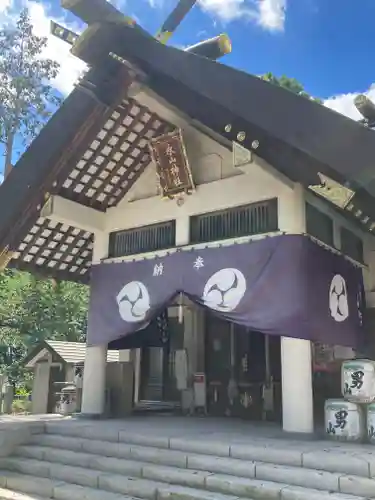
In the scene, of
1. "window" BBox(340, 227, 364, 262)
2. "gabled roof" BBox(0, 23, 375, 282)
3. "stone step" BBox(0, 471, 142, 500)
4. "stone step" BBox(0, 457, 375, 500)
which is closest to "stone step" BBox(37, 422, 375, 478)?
"stone step" BBox(0, 457, 375, 500)

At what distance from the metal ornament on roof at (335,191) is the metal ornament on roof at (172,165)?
2.57m

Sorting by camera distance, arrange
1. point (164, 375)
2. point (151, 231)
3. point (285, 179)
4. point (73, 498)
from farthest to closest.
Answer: point (164, 375) → point (151, 231) → point (285, 179) → point (73, 498)

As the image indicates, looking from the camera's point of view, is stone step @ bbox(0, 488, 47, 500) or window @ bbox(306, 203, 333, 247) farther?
window @ bbox(306, 203, 333, 247)

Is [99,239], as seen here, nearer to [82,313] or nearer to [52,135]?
[52,135]

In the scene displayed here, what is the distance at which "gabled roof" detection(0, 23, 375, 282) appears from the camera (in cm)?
507

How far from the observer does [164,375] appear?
10672mm

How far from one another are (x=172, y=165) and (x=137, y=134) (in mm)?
901

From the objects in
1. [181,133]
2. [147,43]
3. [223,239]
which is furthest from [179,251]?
[147,43]

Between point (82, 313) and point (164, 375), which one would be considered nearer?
point (164, 375)

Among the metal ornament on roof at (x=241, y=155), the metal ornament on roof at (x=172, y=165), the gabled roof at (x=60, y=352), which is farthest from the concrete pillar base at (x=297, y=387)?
the gabled roof at (x=60, y=352)

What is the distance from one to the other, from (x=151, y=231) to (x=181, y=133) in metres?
1.82

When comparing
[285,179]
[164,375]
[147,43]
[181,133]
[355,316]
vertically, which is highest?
[147,43]

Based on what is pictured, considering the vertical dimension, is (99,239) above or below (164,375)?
above

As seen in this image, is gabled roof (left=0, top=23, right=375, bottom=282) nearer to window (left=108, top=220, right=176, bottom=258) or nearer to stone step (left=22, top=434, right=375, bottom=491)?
window (left=108, top=220, right=176, bottom=258)
